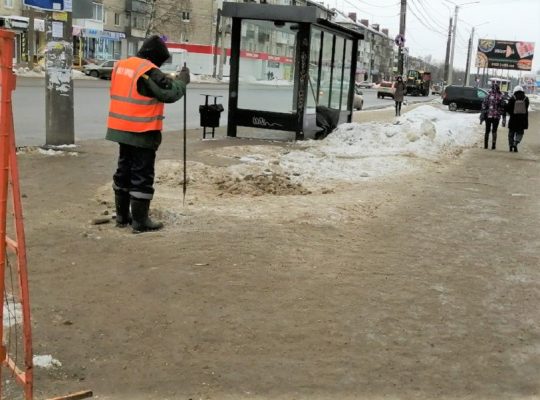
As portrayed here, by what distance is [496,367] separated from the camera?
3717mm

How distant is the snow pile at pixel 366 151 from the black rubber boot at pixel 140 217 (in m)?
3.74

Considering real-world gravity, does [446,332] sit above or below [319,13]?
below

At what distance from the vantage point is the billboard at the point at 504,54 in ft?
298

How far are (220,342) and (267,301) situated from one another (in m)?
0.72

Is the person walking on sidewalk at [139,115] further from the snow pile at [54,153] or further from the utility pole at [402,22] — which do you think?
the utility pole at [402,22]

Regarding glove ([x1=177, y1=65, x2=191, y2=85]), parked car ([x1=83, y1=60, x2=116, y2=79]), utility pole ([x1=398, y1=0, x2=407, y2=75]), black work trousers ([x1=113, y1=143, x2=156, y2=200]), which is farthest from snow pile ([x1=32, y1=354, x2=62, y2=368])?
parked car ([x1=83, y1=60, x2=116, y2=79])

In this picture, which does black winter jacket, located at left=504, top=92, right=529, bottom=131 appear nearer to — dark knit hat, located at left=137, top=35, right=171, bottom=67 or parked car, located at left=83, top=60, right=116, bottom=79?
dark knit hat, located at left=137, top=35, right=171, bottom=67

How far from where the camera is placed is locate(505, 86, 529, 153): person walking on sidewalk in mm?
15492

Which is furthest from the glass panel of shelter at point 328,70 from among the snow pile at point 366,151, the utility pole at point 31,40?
the utility pole at point 31,40

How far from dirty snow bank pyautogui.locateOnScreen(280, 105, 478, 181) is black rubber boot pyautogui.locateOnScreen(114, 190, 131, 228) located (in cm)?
405

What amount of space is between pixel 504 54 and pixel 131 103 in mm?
A: 94970

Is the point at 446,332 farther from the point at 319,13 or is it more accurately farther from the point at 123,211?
the point at 319,13

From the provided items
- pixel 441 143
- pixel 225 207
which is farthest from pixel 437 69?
pixel 225 207

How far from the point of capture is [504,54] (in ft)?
301
